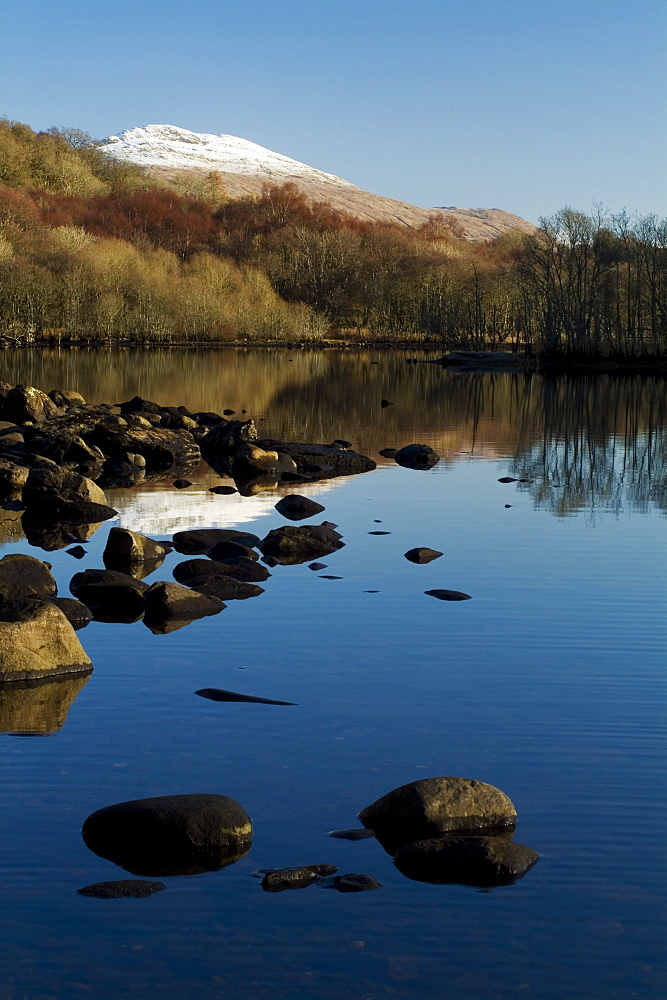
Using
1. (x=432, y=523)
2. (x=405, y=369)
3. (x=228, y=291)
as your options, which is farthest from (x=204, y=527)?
(x=228, y=291)

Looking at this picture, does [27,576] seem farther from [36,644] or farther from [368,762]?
[368,762]

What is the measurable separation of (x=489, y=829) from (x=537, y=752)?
1368 mm

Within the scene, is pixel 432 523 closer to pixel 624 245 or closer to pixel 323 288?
pixel 624 245

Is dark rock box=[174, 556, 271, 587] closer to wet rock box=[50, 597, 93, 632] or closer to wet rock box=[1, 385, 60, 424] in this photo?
wet rock box=[50, 597, 93, 632]

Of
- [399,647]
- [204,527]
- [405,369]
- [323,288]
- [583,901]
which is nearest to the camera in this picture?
[583,901]

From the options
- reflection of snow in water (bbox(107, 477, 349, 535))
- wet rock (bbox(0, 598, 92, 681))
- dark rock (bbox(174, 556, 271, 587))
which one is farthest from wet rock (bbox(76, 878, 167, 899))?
reflection of snow in water (bbox(107, 477, 349, 535))

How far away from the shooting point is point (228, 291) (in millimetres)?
99875

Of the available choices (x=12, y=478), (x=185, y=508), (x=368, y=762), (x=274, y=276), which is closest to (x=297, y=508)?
(x=185, y=508)

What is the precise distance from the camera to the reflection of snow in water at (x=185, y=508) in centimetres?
1742

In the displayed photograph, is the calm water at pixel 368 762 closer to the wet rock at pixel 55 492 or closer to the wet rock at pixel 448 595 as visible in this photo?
the wet rock at pixel 448 595

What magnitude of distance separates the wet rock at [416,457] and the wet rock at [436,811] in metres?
19.6

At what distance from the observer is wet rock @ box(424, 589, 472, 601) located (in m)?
12.6

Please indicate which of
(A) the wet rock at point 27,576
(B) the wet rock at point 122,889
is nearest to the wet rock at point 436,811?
(B) the wet rock at point 122,889

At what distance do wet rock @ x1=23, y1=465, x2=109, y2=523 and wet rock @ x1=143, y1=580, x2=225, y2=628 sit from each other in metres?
6.63
